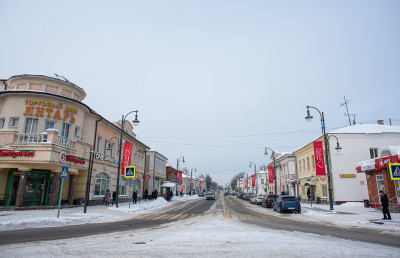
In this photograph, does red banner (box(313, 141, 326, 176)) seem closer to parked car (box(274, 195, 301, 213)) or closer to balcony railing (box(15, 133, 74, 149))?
parked car (box(274, 195, 301, 213))

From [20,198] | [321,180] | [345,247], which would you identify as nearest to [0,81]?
[20,198]

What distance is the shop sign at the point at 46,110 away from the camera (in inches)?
801

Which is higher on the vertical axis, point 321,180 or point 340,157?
A: point 340,157

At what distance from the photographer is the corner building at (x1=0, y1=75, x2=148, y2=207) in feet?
61.9

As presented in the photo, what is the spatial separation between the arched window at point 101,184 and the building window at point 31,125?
7902mm

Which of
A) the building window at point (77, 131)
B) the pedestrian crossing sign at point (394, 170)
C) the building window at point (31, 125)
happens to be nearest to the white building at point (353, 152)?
the pedestrian crossing sign at point (394, 170)

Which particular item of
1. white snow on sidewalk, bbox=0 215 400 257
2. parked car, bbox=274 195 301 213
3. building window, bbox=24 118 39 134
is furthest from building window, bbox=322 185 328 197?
building window, bbox=24 118 39 134

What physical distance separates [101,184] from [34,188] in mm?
7510

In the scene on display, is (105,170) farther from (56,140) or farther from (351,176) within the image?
(351,176)

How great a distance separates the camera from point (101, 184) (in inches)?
1072

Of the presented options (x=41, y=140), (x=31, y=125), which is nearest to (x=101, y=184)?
(x=41, y=140)

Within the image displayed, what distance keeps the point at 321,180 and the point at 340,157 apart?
3828 mm

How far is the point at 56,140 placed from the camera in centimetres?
1948

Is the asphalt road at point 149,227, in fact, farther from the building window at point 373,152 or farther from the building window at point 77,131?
the building window at point 373,152
